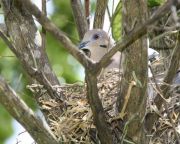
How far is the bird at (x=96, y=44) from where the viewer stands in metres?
4.22

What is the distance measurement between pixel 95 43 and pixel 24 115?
1.77m

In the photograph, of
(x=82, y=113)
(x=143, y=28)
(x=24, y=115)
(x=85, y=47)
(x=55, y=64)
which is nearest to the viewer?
(x=143, y=28)

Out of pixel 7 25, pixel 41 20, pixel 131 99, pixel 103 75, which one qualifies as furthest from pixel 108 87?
pixel 41 20

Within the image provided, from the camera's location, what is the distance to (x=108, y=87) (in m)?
3.44

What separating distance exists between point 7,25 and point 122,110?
41.4 inches

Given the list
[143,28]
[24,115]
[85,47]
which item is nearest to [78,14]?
[85,47]

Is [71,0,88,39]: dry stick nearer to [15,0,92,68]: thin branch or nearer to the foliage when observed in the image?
the foliage

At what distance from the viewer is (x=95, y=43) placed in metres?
4.54

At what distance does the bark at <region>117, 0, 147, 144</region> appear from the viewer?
2.72m

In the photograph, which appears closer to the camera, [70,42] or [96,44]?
[70,42]

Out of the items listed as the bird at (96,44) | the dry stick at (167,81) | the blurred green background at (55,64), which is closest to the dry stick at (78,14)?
the bird at (96,44)

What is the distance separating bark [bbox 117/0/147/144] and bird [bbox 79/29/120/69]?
112 cm

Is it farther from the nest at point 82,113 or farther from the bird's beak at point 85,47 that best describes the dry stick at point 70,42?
the bird's beak at point 85,47

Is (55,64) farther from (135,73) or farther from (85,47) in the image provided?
(135,73)
